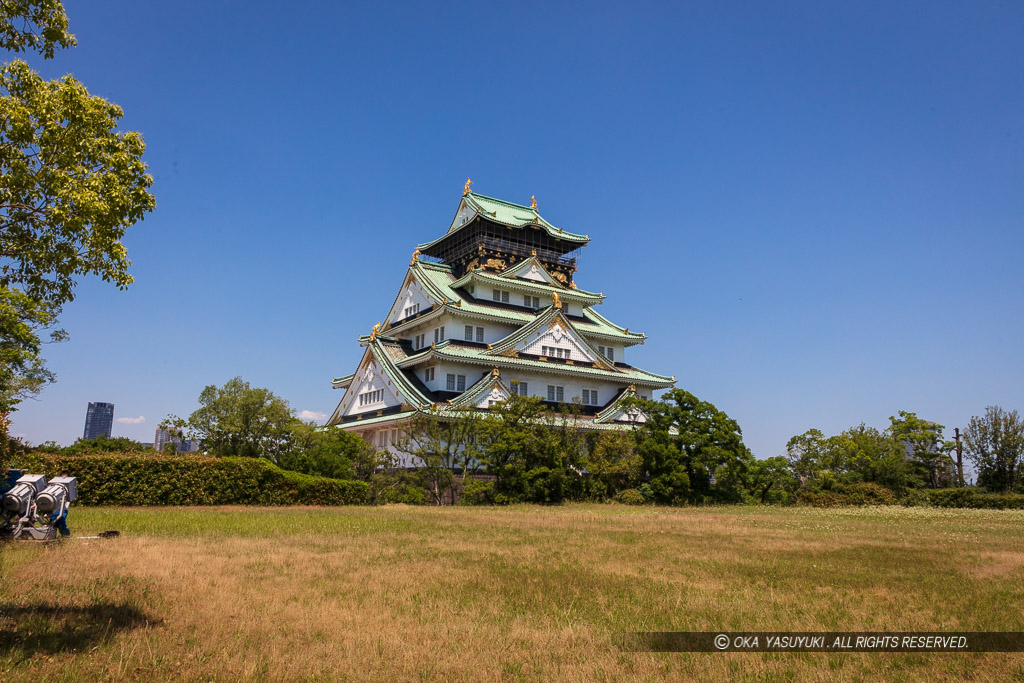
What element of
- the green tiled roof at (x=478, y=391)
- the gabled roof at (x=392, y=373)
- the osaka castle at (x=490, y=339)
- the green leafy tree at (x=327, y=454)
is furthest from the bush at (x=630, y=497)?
the green leafy tree at (x=327, y=454)

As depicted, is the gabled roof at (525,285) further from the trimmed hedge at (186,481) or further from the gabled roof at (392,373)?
the trimmed hedge at (186,481)

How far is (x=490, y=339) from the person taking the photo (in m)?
39.0

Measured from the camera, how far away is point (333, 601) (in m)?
8.45

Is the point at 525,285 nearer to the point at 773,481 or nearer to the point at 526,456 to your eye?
the point at 526,456

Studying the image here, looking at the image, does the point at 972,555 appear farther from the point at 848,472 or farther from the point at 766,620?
the point at 848,472

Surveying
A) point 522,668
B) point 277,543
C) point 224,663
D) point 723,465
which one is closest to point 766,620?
point 522,668

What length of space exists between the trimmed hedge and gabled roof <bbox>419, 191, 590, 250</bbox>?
21.7 meters

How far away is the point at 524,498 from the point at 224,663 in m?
23.8

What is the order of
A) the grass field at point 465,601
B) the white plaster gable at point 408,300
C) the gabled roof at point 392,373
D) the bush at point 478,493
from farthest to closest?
the white plaster gable at point 408,300, the gabled roof at point 392,373, the bush at point 478,493, the grass field at point 465,601

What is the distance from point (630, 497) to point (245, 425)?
1898 centimetres

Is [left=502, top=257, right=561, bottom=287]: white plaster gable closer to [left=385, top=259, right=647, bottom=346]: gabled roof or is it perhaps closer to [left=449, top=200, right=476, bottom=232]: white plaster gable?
[left=385, top=259, right=647, bottom=346]: gabled roof

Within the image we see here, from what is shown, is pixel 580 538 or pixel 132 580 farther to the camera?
pixel 580 538

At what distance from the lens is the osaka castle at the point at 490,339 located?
35.9 meters

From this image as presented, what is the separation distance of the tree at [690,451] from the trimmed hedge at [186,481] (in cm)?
1521
